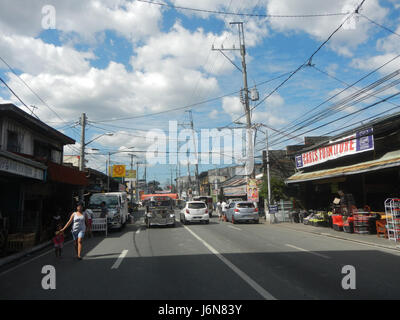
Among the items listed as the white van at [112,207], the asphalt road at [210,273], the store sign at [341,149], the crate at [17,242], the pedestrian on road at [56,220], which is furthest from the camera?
the white van at [112,207]

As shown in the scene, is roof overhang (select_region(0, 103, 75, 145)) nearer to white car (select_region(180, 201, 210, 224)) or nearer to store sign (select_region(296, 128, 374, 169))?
white car (select_region(180, 201, 210, 224))

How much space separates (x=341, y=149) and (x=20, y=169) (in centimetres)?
1661

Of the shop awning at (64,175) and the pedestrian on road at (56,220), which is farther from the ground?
the shop awning at (64,175)

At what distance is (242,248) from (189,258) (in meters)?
2.60

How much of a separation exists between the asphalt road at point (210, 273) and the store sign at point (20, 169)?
3.00 metres

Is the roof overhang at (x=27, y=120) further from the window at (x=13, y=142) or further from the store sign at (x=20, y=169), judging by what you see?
the store sign at (x=20, y=169)

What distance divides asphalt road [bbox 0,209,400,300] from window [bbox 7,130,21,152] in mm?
7834

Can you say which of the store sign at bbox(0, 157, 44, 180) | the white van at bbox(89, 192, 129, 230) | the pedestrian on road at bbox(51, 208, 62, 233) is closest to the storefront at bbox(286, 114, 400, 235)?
the white van at bbox(89, 192, 129, 230)

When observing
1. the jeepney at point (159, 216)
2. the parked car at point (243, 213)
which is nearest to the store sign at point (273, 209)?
the parked car at point (243, 213)

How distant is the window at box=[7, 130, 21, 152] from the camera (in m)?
16.5

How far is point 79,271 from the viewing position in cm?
791

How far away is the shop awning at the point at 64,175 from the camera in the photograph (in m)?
15.0

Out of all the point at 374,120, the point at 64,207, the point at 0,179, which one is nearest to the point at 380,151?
the point at 374,120
